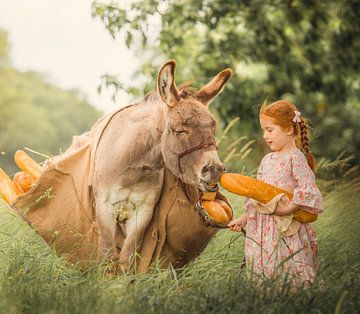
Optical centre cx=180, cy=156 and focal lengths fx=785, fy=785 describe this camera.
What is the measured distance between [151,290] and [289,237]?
0.89m

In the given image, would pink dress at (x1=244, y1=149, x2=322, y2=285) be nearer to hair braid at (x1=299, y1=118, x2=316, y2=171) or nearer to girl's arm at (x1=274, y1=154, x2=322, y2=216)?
girl's arm at (x1=274, y1=154, x2=322, y2=216)

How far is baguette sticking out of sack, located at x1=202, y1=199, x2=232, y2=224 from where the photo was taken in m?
5.04

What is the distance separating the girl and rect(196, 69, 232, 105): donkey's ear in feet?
1.28

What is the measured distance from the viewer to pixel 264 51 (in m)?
11.4

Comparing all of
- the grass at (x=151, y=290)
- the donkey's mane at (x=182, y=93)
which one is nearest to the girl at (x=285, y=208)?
the grass at (x=151, y=290)

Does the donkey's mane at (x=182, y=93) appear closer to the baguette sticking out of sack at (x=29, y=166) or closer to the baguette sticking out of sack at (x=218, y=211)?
the baguette sticking out of sack at (x=218, y=211)

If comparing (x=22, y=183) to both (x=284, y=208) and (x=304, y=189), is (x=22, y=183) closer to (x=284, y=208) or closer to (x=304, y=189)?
(x=284, y=208)

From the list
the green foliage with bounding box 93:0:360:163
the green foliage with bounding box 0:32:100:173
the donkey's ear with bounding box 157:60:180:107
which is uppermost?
the donkey's ear with bounding box 157:60:180:107

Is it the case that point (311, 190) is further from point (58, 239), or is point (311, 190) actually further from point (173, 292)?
point (58, 239)

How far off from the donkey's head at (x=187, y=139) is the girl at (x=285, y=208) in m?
0.34

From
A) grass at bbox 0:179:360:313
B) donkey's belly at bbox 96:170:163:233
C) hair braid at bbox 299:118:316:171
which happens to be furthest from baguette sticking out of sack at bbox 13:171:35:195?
hair braid at bbox 299:118:316:171

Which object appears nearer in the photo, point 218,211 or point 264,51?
point 218,211

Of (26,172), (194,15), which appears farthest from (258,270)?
(194,15)

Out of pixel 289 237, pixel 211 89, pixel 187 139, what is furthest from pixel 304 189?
pixel 211 89
